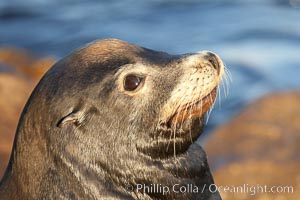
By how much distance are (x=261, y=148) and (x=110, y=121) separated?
4.77 meters

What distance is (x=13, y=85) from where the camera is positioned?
12.0 meters

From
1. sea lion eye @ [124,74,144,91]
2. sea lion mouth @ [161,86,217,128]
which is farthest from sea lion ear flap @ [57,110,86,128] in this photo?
sea lion mouth @ [161,86,217,128]

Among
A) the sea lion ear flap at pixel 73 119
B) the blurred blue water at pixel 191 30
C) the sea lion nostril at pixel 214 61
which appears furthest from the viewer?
the blurred blue water at pixel 191 30

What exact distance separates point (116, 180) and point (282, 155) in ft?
14.6

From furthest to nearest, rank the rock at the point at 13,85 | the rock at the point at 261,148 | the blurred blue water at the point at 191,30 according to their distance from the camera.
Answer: the blurred blue water at the point at 191,30 < the rock at the point at 13,85 < the rock at the point at 261,148

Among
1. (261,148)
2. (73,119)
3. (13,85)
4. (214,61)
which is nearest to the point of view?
(73,119)

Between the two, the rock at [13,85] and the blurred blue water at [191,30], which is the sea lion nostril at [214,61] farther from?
the blurred blue water at [191,30]

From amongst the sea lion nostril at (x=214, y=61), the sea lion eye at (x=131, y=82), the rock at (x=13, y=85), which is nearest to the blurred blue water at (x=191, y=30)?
the rock at (x=13, y=85)

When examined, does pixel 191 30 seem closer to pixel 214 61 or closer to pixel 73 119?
pixel 214 61

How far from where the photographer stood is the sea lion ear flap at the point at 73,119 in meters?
6.20

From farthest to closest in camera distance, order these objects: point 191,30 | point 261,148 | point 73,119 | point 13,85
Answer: point 191,30 < point 13,85 < point 261,148 < point 73,119

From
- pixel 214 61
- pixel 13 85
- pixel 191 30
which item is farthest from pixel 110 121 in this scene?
pixel 191 30

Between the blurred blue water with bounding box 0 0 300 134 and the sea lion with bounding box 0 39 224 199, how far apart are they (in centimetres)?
836

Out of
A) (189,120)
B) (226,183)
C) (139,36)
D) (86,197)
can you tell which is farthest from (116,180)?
(139,36)
